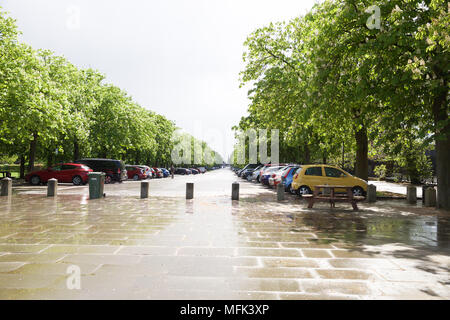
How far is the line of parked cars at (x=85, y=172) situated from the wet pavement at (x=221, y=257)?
1547 cm

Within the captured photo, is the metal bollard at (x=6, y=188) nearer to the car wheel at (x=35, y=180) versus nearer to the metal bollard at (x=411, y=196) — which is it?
the car wheel at (x=35, y=180)

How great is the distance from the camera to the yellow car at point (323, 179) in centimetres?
1631

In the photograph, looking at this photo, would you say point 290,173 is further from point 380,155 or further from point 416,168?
point 380,155

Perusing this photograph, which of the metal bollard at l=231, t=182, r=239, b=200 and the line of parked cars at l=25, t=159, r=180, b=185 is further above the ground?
the line of parked cars at l=25, t=159, r=180, b=185

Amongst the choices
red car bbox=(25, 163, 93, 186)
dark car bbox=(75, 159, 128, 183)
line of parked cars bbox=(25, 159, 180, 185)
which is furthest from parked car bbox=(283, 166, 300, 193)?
dark car bbox=(75, 159, 128, 183)

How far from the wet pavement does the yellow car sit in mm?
6538

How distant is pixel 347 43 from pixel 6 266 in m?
12.0

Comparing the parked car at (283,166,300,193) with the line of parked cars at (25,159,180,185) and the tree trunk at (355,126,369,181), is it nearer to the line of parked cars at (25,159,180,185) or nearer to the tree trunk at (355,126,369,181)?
the tree trunk at (355,126,369,181)

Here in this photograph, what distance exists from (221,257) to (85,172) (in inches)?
858

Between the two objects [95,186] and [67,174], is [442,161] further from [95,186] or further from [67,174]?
[67,174]

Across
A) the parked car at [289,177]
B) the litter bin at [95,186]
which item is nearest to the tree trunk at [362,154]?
the parked car at [289,177]

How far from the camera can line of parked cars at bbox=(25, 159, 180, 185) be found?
79.6 feet
